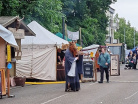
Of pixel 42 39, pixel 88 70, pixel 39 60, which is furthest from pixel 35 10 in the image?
pixel 88 70

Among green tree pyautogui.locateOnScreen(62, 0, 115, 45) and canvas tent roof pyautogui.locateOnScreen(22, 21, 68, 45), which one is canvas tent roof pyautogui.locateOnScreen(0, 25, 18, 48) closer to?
canvas tent roof pyautogui.locateOnScreen(22, 21, 68, 45)

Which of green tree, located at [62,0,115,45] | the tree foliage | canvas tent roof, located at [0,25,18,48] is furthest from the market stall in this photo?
the tree foliage

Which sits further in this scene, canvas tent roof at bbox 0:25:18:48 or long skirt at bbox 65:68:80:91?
long skirt at bbox 65:68:80:91

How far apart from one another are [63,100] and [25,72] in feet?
32.0

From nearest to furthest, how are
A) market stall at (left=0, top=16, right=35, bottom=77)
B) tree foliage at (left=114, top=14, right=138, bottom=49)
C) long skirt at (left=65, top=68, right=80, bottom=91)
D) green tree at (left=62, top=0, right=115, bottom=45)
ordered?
1. long skirt at (left=65, top=68, right=80, bottom=91)
2. market stall at (left=0, top=16, right=35, bottom=77)
3. green tree at (left=62, top=0, right=115, bottom=45)
4. tree foliage at (left=114, top=14, right=138, bottom=49)

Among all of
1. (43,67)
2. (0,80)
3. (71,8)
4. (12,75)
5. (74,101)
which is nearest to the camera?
(74,101)

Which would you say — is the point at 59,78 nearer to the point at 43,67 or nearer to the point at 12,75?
the point at 43,67

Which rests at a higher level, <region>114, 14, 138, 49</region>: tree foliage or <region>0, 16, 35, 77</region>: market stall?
<region>114, 14, 138, 49</region>: tree foliage

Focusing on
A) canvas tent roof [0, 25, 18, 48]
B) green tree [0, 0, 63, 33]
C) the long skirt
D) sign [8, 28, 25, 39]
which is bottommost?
the long skirt

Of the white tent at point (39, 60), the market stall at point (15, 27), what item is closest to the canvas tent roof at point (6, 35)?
the market stall at point (15, 27)

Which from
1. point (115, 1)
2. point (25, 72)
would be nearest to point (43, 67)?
point (25, 72)

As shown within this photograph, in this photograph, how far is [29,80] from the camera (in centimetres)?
2411

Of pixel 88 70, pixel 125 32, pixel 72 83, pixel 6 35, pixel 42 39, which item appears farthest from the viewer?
pixel 125 32

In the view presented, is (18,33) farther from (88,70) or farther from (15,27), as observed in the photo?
(88,70)
